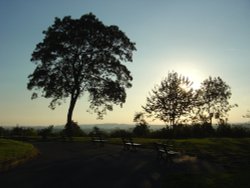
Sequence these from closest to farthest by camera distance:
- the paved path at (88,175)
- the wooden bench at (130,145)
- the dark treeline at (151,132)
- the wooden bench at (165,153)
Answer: the paved path at (88,175) < the wooden bench at (165,153) < the wooden bench at (130,145) < the dark treeline at (151,132)

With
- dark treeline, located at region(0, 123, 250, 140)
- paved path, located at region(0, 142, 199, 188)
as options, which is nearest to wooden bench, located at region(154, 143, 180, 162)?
paved path, located at region(0, 142, 199, 188)

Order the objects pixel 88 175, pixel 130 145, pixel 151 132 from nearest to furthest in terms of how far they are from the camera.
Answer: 1. pixel 88 175
2. pixel 130 145
3. pixel 151 132

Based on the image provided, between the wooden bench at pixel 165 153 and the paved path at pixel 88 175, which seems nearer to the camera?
the paved path at pixel 88 175

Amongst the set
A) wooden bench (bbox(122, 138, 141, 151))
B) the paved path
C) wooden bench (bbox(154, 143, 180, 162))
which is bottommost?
the paved path

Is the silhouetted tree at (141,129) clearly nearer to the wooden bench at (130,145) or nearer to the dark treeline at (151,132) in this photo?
the dark treeline at (151,132)

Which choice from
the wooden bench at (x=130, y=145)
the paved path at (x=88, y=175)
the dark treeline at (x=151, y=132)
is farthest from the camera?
the dark treeline at (x=151, y=132)

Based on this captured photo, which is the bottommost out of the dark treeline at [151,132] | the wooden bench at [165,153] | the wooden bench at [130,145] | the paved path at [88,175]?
the paved path at [88,175]

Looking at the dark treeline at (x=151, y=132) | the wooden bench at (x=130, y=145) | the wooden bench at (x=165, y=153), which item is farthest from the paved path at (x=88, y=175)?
the dark treeline at (x=151, y=132)

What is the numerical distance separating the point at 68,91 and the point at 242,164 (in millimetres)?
28624

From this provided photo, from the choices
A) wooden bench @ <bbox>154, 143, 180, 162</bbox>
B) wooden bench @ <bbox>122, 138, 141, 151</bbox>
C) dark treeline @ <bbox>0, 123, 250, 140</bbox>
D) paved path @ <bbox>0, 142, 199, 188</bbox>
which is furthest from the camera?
dark treeline @ <bbox>0, 123, 250, 140</bbox>

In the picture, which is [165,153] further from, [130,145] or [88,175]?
[88,175]

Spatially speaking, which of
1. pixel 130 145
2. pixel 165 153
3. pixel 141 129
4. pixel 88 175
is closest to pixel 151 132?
pixel 141 129

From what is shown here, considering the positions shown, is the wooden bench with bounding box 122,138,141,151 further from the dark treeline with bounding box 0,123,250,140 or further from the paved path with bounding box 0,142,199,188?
the dark treeline with bounding box 0,123,250,140

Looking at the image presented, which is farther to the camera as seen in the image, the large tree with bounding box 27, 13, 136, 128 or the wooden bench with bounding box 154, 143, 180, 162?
the large tree with bounding box 27, 13, 136, 128
